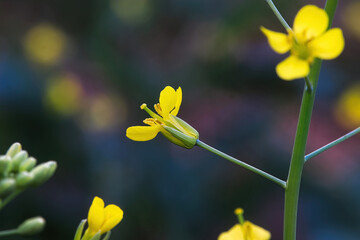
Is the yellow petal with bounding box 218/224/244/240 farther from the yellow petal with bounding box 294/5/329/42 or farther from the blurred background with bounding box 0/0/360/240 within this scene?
the blurred background with bounding box 0/0/360/240

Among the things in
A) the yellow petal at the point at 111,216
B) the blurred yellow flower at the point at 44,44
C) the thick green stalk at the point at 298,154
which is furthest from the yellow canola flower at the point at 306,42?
the blurred yellow flower at the point at 44,44

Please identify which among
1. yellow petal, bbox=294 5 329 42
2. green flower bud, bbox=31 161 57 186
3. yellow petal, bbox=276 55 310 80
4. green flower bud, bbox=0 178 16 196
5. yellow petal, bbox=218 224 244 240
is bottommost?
green flower bud, bbox=0 178 16 196

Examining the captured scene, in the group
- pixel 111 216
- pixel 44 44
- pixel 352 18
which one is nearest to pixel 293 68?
pixel 111 216

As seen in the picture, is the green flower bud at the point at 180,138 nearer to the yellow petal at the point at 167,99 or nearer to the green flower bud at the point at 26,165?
the yellow petal at the point at 167,99

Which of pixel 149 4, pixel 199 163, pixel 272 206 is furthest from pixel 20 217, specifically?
pixel 149 4

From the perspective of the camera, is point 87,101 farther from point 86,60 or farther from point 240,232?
point 240,232

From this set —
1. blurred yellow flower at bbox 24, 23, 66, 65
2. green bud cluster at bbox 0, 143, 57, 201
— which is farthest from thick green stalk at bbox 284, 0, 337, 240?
blurred yellow flower at bbox 24, 23, 66, 65
